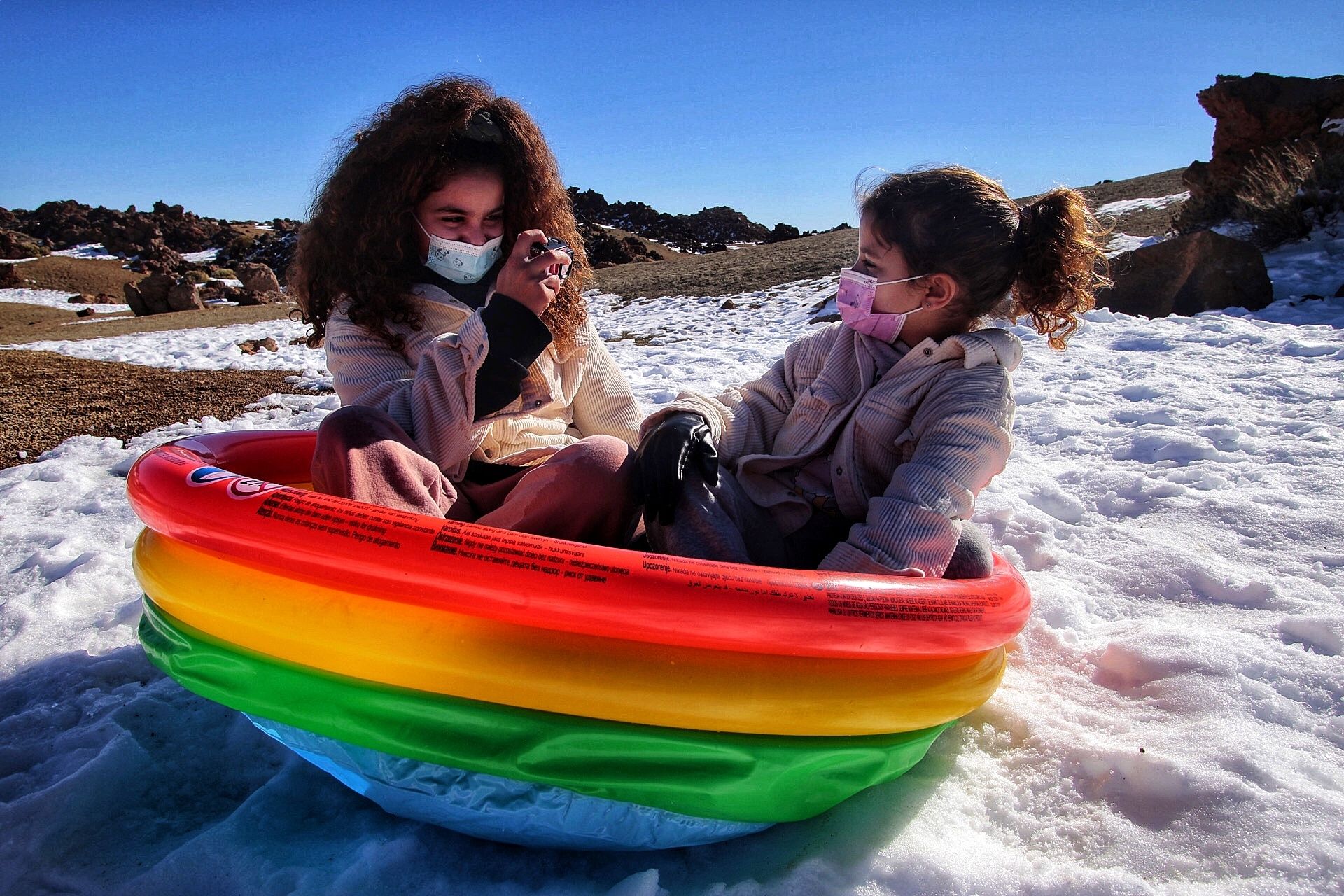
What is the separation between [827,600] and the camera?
1.27 m

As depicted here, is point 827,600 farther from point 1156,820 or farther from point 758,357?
point 758,357

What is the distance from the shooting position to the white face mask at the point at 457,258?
212 cm

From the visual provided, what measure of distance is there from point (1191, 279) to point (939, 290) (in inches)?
223

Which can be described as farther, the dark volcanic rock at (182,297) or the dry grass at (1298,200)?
the dark volcanic rock at (182,297)

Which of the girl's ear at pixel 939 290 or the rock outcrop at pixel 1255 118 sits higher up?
the rock outcrop at pixel 1255 118

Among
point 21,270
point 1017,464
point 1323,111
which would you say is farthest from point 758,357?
point 21,270

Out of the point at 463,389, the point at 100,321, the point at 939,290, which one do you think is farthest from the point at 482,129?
the point at 100,321

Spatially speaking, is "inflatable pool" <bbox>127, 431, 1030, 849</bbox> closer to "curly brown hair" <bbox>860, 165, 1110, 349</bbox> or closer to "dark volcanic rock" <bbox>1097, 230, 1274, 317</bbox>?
"curly brown hair" <bbox>860, 165, 1110, 349</bbox>

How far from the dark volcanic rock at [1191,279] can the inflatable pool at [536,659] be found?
6154mm

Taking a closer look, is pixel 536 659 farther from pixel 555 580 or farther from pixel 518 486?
pixel 518 486

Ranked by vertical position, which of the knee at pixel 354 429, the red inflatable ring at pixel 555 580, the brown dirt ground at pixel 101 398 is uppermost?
the knee at pixel 354 429

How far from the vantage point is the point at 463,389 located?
6.18 ft

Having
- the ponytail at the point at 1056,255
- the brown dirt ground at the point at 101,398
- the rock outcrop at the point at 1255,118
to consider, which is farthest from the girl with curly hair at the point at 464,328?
the rock outcrop at the point at 1255,118

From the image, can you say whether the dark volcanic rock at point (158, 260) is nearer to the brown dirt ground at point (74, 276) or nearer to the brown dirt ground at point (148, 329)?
the brown dirt ground at point (148, 329)
